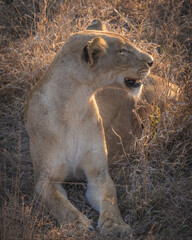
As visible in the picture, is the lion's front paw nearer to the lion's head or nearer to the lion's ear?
the lion's head

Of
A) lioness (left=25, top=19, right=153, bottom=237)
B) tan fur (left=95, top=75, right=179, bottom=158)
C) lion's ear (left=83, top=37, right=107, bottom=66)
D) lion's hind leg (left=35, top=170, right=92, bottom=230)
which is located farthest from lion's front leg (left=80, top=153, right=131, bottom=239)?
lion's ear (left=83, top=37, right=107, bottom=66)

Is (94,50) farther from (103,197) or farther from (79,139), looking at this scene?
(103,197)

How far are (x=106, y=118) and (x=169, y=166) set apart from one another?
0.69 metres

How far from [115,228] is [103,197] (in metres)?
0.33

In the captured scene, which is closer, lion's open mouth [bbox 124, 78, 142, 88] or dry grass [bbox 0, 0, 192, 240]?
dry grass [bbox 0, 0, 192, 240]

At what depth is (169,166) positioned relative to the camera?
10.8ft

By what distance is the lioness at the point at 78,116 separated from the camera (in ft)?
9.14

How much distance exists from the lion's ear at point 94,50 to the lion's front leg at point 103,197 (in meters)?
0.73

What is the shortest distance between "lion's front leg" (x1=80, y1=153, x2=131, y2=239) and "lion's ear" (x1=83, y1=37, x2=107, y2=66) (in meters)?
0.73

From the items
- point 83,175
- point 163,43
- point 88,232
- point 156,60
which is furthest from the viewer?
point 163,43

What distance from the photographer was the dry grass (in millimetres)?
2664

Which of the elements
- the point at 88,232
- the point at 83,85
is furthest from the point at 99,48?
the point at 88,232

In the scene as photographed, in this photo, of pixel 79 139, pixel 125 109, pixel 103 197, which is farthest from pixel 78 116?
pixel 125 109

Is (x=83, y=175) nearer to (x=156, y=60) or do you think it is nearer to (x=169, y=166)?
(x=169, y=166)
